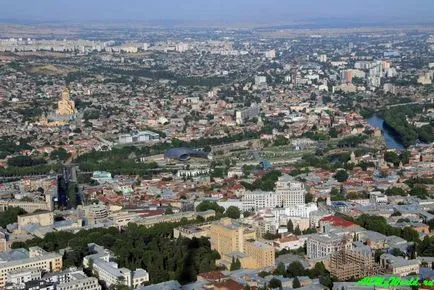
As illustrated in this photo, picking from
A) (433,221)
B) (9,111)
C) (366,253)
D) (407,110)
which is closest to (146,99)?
(9,111)

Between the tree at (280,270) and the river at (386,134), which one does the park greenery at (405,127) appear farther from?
the tree at (280,270)

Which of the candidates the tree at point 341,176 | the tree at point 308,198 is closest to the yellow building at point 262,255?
the tree at point 308,198

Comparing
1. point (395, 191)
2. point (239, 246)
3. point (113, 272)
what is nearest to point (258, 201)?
point (395, 191)

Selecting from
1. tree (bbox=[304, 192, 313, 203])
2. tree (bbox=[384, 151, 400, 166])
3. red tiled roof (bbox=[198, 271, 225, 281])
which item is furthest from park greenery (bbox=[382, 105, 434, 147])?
red tiled roof (bbox=[198, 271, 225, 281])

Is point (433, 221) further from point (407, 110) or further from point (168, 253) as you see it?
point (407, 110)

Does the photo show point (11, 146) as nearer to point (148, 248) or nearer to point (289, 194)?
point (289, 194)

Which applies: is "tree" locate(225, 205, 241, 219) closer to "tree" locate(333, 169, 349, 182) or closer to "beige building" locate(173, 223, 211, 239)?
"beige building" locate(173, 223, 211, 239)

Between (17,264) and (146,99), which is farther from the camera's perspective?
(146,99)
